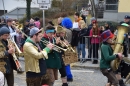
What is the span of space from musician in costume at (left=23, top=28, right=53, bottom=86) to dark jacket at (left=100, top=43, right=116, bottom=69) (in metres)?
1.32

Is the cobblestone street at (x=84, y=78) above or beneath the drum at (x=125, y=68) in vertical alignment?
beneath

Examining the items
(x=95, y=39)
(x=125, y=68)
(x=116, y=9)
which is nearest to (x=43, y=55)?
(x=125, y=68)

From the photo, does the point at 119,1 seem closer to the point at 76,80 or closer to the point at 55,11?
the point at 55,11

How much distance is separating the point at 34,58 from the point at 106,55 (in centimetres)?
167

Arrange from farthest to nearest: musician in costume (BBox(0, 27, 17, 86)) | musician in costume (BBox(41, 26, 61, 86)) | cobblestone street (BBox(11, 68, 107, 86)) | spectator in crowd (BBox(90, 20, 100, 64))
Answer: spectator in crowd (BBox(90, 20, 100, 64))
cobblestone street (BBox(11, 68, 107, 86))
musician in costume (BBox(41, 26, 61, 86))
musician in costume (BBox(0, 27, 17, 86))

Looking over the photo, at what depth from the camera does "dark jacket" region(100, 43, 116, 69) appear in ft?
19.9

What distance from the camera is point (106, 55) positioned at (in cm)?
611

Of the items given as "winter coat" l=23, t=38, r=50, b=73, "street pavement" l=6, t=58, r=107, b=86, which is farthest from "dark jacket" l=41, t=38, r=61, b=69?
"street pavement" l=6, t=58, r=107, b=86

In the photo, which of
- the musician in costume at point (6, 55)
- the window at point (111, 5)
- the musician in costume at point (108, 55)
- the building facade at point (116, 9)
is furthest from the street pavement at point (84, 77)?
the window at point (111, 5)

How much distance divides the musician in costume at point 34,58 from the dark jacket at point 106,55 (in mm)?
1322

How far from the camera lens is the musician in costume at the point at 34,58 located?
17.2ft

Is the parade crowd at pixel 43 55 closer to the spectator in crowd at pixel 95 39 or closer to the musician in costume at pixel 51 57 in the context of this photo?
the musician in costume at pixel 51 57

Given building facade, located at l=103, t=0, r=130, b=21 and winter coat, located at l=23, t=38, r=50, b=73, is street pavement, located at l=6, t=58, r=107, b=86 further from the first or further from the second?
Answer: building facade, located at l=103, t=0, r=130, b=21

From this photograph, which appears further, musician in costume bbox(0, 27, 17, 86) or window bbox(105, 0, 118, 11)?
window bbox(105, 0, 118, 11)
